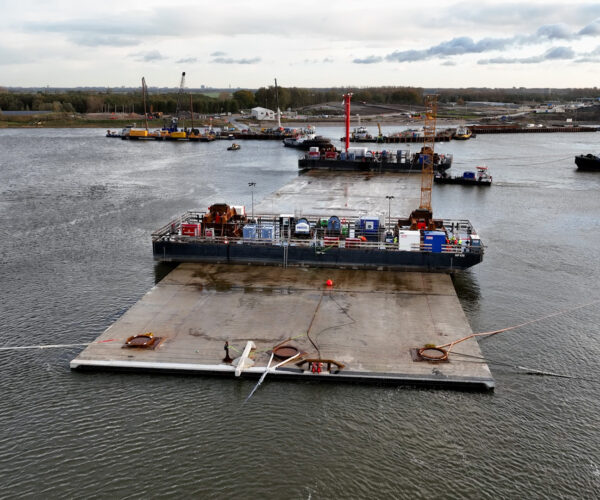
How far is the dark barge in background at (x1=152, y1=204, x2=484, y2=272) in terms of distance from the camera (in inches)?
1674

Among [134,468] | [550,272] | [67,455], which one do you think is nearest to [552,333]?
[550,272]

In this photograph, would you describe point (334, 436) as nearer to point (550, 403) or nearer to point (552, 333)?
point (550, 403)

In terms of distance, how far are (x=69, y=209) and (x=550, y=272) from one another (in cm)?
5403

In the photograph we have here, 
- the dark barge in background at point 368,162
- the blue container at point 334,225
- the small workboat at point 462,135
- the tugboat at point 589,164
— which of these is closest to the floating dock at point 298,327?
the blue container at point 334,225

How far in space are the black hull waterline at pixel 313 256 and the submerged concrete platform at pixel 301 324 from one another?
0.88m

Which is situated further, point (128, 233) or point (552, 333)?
point (128, 233)

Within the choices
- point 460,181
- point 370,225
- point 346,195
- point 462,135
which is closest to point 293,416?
point 370,225

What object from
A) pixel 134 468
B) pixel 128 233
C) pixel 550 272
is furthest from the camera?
pixel 128 233

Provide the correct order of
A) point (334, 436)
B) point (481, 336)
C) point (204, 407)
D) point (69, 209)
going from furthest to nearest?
point (69, 209) → point (481, 336) → point (204, 407) → point (334, 436)

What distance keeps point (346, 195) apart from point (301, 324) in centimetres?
4654

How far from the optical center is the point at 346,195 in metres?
77.9

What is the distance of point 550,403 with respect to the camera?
27.0 meters

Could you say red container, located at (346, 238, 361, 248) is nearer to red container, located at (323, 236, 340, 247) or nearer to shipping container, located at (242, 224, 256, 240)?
red container, located at (323, 236, 340, 247)

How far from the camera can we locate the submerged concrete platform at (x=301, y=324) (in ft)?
93.0
